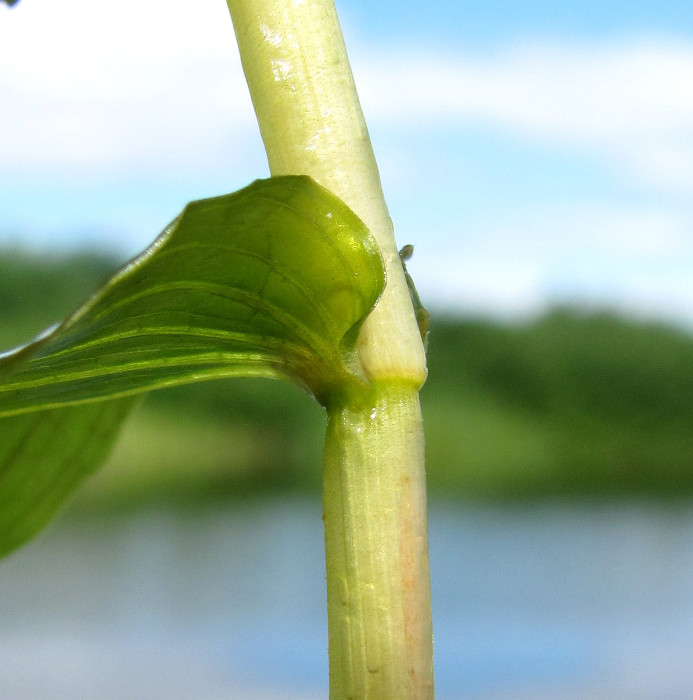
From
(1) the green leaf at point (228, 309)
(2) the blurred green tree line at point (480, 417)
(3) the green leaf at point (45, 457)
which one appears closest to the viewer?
(1) the green leaf at point (228, 309)

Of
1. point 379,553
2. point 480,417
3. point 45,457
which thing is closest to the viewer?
point 379,553

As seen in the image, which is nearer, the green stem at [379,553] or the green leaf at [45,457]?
the green stem at [379,553]

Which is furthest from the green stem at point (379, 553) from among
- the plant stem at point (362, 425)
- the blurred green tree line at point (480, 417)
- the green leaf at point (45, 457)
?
the blurred green tree line at point (480, 417)

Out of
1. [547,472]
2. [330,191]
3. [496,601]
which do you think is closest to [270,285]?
[330,191]

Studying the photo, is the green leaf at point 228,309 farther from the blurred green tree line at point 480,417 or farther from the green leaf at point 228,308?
the blurred green tree line at point 480,417

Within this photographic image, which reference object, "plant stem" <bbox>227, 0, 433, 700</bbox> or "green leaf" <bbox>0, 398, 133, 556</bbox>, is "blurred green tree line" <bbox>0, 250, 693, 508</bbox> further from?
"plant stem" <bbox>227, 0, 433, 700</bbox>

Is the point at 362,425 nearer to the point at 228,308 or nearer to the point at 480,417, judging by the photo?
the point at 228,308

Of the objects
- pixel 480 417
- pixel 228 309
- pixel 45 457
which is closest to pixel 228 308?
pixel 228 309
